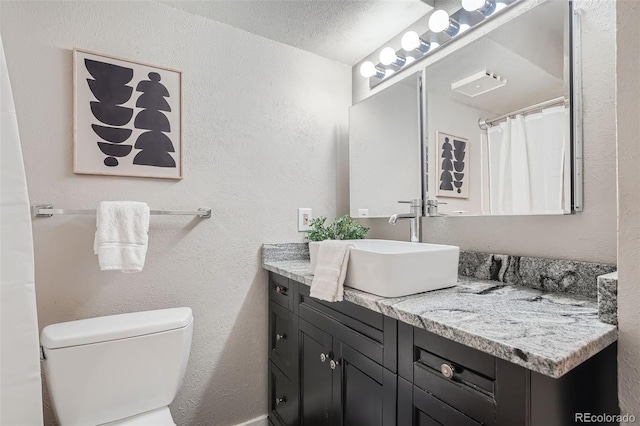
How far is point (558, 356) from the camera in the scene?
1.79 ft

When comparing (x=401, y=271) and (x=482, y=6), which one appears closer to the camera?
(x=401, y=271)

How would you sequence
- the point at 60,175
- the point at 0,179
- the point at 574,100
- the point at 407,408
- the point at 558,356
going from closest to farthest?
the point at 558,356, the point at 0,179, the point at 407,408, the point at 574,100, the point at 60,175

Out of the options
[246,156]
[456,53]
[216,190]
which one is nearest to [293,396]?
[216,190]

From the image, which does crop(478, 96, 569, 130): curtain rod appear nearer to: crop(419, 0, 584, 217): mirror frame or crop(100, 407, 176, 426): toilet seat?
crop(419, 0, 584, 217): mirror frame

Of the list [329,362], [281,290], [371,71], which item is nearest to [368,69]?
[371,71]

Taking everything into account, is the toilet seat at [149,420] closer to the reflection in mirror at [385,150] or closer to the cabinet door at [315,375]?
the cabinet door at [315,375]

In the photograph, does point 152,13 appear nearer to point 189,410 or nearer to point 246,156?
point 246,156

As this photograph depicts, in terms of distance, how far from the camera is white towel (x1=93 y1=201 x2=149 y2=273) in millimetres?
1182

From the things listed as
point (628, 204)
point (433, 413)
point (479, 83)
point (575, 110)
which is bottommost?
point (433, 413)

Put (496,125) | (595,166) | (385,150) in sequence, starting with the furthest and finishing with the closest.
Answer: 1. (385,150)
2. (496,125)
3. (595,166)

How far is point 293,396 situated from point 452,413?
90 centimetres

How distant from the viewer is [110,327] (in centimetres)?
113

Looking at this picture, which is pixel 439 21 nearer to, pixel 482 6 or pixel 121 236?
pixel 482 6

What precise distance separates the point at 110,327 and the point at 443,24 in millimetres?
1766
